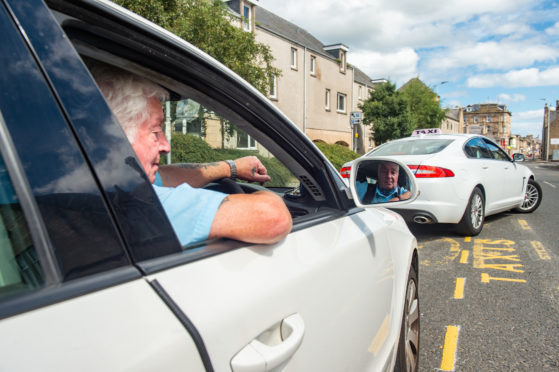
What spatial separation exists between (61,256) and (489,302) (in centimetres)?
352

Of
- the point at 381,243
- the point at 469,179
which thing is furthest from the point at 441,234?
the point at 381,243

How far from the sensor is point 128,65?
1.16m

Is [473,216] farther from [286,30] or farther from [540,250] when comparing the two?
[286,30]

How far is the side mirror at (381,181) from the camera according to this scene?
171cm

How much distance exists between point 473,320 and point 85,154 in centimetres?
309

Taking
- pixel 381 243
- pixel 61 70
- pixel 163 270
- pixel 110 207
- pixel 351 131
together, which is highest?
pixel 351 131

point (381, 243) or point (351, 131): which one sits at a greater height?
point (351, 131)

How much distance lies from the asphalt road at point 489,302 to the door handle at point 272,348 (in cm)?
177

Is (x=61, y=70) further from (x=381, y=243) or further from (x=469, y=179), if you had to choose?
(x=469, y=179)

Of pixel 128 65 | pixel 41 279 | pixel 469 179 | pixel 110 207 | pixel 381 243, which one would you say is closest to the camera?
pixel 41 279

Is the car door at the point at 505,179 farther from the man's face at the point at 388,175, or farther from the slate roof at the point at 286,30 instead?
the slate roof at the point at 286,30

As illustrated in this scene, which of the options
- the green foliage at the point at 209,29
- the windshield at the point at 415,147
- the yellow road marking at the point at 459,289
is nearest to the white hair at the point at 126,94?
the yellow road marking at the point at 459,289

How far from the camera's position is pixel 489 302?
3.35 m

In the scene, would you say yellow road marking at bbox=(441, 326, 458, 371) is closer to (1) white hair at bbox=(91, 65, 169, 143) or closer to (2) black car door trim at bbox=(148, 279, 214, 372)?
(2) black car door trim at bbox=(148, 279, 214, 372)
